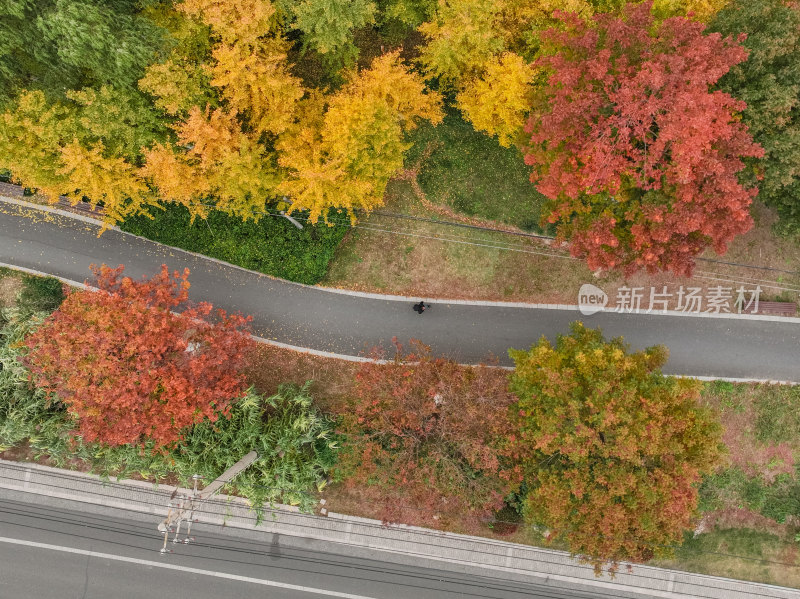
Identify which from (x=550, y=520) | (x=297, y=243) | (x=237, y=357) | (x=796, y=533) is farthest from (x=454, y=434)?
A: (x=796, y=533)

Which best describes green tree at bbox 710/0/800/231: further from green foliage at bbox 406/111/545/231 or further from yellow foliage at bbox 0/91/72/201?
yellow foliage at bbox 0/91/72/201

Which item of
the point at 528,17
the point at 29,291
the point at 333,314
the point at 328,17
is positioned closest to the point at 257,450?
the point at 333,314

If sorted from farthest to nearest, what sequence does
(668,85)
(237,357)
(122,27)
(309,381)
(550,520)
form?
(309,381) → (237,357) → (550,520) → (122,27) → (668,85)

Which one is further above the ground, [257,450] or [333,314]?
[333,314]

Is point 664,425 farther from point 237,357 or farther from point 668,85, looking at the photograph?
point 237,357

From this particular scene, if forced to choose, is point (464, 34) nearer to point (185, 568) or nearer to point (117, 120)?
point (117, 120)

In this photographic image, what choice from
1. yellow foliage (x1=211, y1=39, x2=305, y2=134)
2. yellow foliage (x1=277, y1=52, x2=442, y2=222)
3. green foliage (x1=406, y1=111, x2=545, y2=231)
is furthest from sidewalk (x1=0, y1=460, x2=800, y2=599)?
yellow foliage (x1=211, y1=39, x2=305, y2=134)
